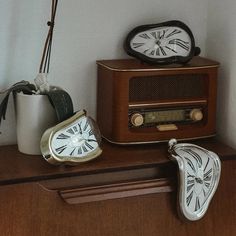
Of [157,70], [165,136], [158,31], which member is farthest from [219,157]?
[158,31]

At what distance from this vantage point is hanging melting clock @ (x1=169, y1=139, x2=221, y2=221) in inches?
51.3

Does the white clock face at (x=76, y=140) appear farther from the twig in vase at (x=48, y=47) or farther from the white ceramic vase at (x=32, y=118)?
the twig in vase at (x=48, y=47)

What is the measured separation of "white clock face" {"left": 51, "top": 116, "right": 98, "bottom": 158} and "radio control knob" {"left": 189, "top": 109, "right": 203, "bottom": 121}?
0.33 meters

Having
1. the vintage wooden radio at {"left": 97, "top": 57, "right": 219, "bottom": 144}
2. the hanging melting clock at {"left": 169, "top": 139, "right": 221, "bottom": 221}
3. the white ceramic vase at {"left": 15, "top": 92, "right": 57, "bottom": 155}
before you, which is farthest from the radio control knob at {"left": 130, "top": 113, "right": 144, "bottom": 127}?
the white ceramic vase at {"left": 15, "top": 92, "right": 57, "bottom": 155}

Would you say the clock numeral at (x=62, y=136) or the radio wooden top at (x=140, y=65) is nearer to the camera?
the clock numeral at (x=62, y=136)

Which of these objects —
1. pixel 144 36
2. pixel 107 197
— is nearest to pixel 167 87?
pixel 144 36

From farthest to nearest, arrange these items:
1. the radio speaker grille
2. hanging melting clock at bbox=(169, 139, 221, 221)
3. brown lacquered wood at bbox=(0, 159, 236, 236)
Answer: the radio speaker grille → hanging melting clock at bbox=(169, 139, 221, 221) → brown lacquered wood at bbox=(0, 159, 236, 236)

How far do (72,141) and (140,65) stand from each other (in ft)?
1.07

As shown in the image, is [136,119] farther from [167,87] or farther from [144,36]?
[144,36]

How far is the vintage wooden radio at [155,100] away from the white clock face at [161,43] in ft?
0.13

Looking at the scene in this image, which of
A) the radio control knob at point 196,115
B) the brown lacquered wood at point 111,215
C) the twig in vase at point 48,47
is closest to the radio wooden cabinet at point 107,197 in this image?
the brown lacquered wood at point 111,215

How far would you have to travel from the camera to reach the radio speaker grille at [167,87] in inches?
56.2

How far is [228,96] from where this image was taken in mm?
1518

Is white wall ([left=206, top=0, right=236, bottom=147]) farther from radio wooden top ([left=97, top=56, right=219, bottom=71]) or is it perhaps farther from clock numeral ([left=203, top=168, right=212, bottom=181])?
clock numeral ([left=203, top=168, right=212, bottom=181])
